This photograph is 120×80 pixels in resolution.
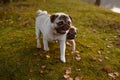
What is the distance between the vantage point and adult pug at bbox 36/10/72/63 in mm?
5797

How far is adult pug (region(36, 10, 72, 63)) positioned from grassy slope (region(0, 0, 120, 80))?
422 mm

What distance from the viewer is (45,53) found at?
7.05m

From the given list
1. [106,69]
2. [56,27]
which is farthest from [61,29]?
[106,69]

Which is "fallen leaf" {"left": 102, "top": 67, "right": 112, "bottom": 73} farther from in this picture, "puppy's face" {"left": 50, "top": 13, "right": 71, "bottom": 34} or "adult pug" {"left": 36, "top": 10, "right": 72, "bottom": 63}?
"puppy's face" {"left": 50, "top": 13, "right": 71, "bottom": 34}

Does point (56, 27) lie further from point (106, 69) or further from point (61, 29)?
point (106, 69)

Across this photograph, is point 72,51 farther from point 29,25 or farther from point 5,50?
point 29,25

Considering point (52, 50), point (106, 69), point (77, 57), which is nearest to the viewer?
point (106, 69)

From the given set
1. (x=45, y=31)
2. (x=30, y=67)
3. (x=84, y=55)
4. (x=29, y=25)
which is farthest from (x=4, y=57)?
(x=29, y=25)

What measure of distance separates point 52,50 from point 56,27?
4.78 ft

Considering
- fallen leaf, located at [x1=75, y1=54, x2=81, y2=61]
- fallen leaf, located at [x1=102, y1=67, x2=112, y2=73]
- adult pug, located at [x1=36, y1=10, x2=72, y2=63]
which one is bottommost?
fallen leaf, located at [x1=102, y1=67, x2=112, y2=73]

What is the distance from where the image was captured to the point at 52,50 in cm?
724

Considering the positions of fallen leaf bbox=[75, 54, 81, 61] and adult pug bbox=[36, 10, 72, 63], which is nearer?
adult pug bbox=[36, 10, 72, 63]

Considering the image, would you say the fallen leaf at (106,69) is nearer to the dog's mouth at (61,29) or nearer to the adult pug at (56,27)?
the adult pug at (56,27)

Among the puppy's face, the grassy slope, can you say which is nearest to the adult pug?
the puppy's face
